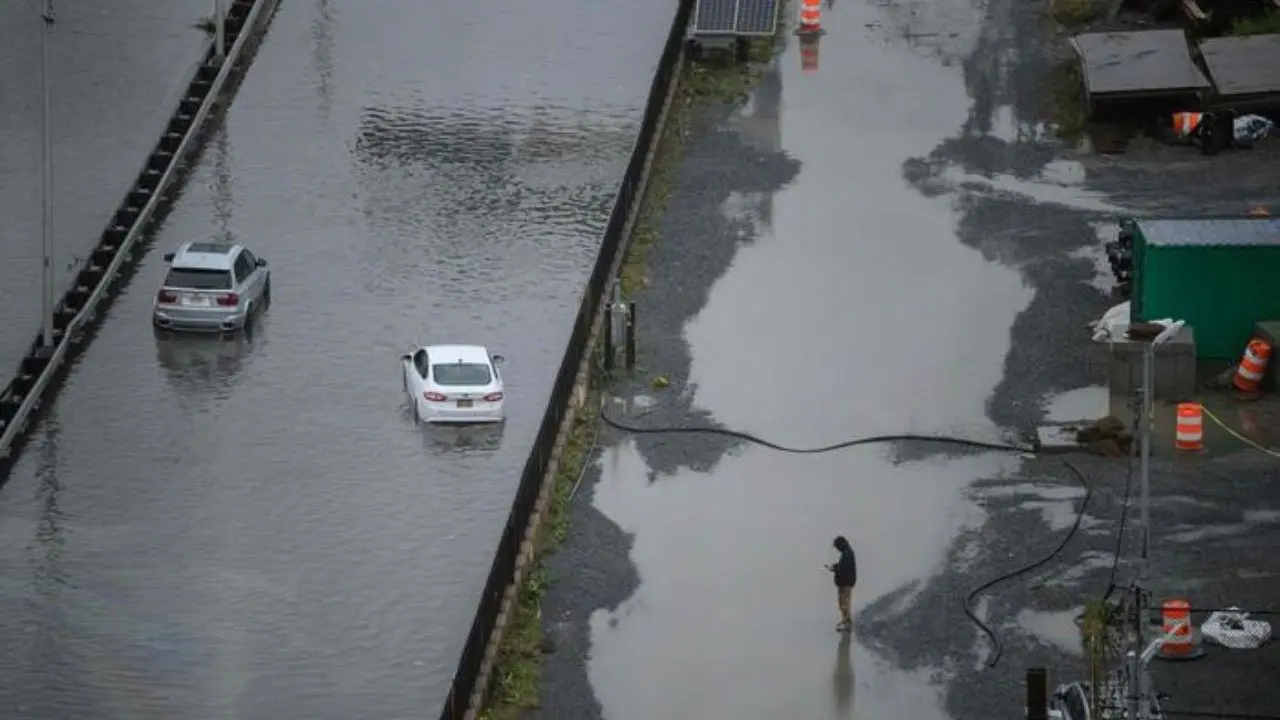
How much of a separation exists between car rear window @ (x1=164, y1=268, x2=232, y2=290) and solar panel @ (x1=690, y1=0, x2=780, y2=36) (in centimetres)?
1856

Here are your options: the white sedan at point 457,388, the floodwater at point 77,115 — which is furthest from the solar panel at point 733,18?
the white sedan at point 457,388

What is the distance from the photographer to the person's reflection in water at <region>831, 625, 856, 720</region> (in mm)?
36031

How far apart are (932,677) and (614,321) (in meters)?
13.0

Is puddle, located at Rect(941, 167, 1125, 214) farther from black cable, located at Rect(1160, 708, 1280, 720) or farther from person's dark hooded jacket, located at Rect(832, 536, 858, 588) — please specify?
black cable, located at Rect(1160, 708, 1280, 720)

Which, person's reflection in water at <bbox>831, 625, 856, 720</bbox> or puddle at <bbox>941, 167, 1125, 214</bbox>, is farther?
puddle at <bbox>941, 167, 1125, 214</bbox>

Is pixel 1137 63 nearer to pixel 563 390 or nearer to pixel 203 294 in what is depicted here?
pixel 563 390

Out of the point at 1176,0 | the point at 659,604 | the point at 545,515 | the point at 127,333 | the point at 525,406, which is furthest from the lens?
the point at 1176,0

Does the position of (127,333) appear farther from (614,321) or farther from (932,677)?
(932,677)

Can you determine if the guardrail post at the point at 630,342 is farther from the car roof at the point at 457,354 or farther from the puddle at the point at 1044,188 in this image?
the puddle at the point at 1044,188

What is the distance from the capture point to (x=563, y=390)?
148 ft

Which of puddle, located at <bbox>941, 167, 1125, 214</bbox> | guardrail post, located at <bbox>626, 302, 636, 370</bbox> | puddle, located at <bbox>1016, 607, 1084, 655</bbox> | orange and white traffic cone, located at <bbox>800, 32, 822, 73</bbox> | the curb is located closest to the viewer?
the curb

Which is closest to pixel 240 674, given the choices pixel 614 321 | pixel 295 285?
pixel 614 321

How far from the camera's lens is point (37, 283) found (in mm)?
52594

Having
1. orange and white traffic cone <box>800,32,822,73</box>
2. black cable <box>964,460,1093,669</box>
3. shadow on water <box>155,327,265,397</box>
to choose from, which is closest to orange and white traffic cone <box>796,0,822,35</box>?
orange and white traffic cone <box>800,32,822,73</box>
